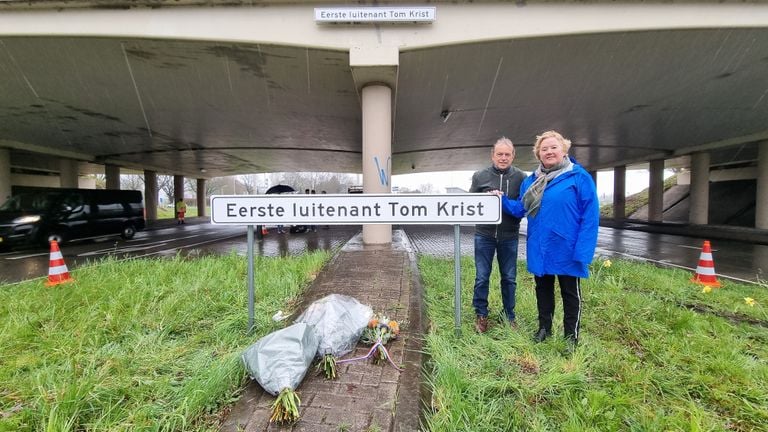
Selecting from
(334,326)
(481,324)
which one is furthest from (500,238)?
(334,326)

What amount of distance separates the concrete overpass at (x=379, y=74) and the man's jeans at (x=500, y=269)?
4.11 metres

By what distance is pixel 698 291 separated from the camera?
4.41m

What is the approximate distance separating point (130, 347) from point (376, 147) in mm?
5565

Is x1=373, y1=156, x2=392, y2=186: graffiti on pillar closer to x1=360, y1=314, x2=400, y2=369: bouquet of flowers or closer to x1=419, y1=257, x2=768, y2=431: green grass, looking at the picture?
x1=419, y1=257, x2=768, y2=431: green grass

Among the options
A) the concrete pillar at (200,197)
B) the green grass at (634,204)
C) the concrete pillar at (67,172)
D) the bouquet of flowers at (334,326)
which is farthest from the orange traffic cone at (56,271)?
the green grass at (634,204)

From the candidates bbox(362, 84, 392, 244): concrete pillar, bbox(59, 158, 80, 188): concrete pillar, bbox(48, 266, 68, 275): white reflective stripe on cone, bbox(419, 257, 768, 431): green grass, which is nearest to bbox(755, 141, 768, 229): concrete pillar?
bbox(419, 257, 768, 431): green grass

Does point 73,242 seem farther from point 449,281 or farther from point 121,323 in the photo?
point 449,281

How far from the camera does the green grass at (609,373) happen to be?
1.73m

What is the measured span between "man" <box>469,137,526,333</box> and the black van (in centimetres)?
1231

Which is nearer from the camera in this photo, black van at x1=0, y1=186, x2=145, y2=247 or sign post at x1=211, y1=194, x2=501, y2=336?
sign post at x1=211, y1=194, x2=501, y2=336

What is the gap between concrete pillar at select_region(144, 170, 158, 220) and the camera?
77.7 feet

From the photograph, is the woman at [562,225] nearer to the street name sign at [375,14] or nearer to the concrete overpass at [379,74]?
the concrete overpass at [379,74]

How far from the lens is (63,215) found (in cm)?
980

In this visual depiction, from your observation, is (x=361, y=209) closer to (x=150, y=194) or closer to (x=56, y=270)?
(x=56, y=270)
